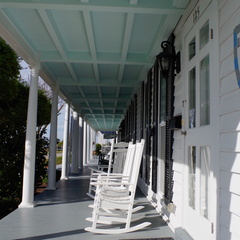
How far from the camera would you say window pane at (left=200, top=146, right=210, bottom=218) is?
2.87 meters

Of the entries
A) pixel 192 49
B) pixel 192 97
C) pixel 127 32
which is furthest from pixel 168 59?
pixel 192 97

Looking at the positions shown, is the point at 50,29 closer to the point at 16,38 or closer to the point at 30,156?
the point at 16,38

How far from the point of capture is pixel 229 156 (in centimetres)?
229

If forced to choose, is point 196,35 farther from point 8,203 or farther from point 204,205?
point 8,203

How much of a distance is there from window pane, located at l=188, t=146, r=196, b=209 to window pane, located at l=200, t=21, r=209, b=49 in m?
1.06

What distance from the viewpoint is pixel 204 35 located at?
10.2 ft

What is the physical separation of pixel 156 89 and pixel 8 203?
431 cm

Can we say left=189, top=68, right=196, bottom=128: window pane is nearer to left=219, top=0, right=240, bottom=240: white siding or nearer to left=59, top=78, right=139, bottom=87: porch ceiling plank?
left=219, top=0, right=240, bottom=240: white siding

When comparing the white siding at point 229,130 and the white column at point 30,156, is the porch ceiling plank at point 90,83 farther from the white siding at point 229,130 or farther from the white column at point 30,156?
the white siding at point 229,130

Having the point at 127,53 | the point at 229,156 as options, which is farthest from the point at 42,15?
the point at 229,156

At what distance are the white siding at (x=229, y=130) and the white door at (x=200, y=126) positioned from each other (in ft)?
0.49

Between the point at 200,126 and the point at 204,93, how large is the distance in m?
0.32

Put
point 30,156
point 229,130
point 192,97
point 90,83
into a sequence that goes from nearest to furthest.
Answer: point 229,130 < point 192,97 < point 30,156 < point 90,83

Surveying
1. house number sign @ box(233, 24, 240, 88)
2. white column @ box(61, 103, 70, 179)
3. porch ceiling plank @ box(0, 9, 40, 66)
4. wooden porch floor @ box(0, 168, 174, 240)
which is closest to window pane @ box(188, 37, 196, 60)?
house number sign @ box(233, 24, 240, 88)
